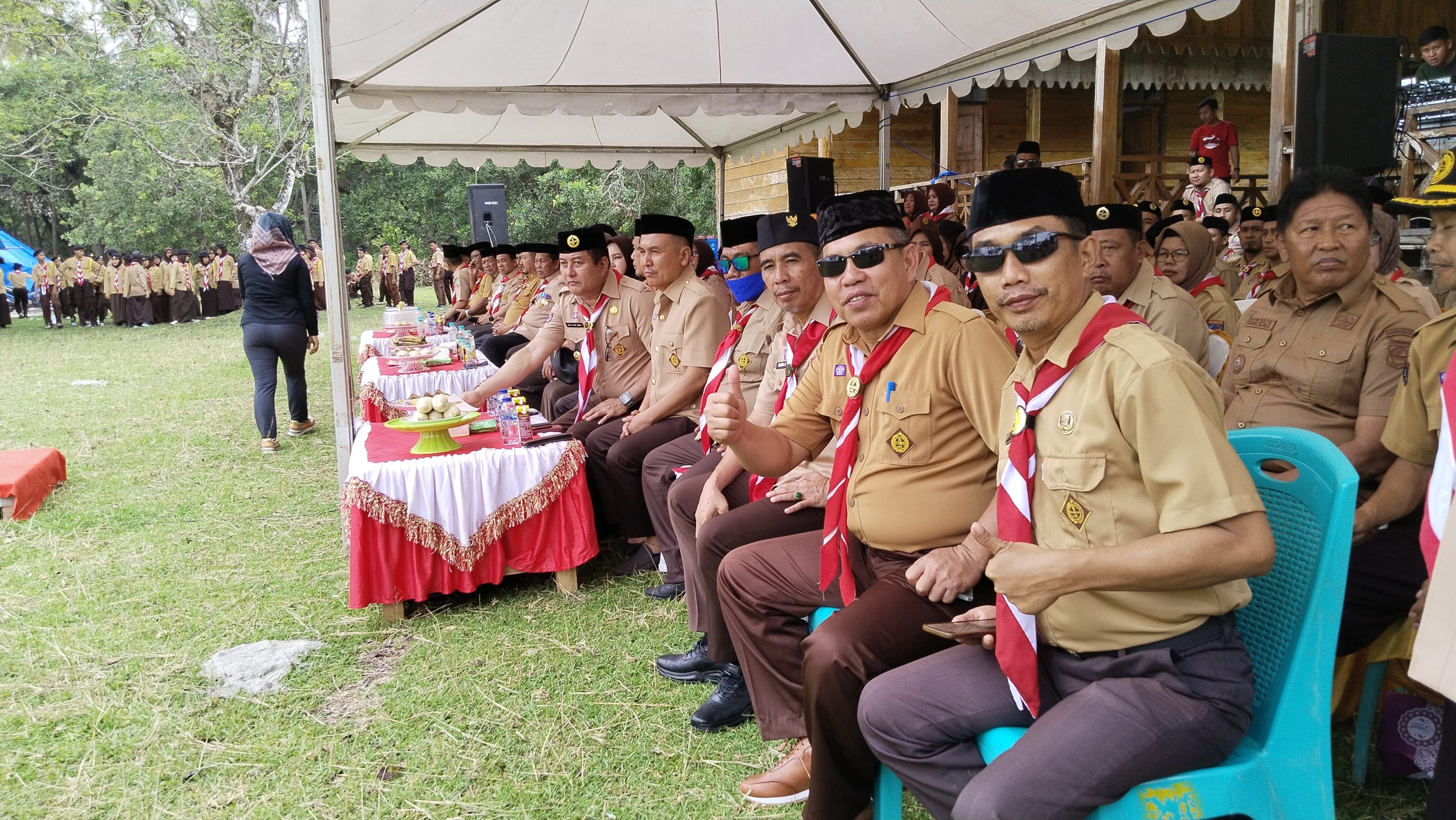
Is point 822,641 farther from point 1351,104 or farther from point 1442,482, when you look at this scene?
point 1351,104

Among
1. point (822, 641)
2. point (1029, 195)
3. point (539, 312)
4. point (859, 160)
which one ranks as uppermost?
point (859, 160)

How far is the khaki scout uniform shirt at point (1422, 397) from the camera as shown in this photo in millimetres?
2180

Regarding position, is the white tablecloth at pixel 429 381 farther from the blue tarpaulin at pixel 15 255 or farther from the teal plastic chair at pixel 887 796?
the blue tarpaulin at pixel 15 255

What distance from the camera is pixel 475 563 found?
425 cm

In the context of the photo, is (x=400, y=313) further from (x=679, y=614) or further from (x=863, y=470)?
(x=863, y=470)

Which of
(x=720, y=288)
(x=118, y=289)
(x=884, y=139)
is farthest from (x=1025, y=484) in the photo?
(x=118, y=289)

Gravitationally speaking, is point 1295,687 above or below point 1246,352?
below

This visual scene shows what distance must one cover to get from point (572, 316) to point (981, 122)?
30.2 ft

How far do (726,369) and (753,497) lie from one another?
2.48 feet

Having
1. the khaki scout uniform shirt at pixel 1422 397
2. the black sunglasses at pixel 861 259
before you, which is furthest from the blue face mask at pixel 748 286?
the khaki scout uniform shirt at pixel 1422 397

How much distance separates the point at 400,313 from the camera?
9.22 meters

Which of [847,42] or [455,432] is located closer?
[455,432]

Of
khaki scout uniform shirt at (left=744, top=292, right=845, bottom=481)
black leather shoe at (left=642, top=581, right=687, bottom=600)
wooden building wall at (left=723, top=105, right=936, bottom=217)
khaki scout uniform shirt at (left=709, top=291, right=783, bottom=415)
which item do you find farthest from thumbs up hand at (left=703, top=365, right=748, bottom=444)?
wooden building wall at (left=723, top=105, right=936, bottom=217)

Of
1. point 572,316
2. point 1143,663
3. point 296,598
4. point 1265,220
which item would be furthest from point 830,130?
point 1143,663
